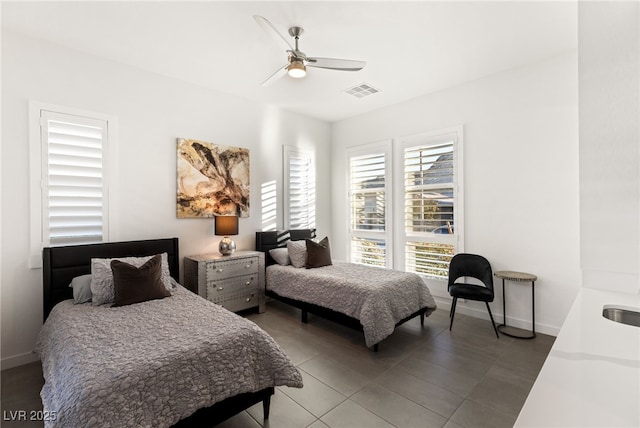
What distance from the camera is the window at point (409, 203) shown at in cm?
402

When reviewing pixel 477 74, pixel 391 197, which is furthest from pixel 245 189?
pixel 477 74

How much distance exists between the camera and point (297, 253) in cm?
404

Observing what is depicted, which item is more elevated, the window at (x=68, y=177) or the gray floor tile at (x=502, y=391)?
the window at (x=68, y=177)

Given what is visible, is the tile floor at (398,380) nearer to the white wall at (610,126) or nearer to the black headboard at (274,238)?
the black headboard at (274,238)

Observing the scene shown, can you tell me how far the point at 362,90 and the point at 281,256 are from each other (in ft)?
8.44

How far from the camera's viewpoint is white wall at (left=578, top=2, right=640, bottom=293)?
33.8 inches

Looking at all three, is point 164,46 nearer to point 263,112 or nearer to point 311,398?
point 263,112

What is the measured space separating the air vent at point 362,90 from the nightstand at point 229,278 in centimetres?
256

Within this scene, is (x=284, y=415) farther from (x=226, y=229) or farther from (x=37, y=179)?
(x=37, y=179)

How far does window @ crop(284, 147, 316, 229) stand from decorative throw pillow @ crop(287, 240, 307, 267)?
0.76 meters

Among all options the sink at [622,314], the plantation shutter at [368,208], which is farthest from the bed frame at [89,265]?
the plantation shutter at [368,208]

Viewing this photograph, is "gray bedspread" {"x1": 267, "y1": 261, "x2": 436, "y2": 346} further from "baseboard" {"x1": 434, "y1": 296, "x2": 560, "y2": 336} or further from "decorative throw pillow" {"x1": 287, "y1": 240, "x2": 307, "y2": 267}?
"baseboard" {"x1": 434, "y1": 296, "x2": 560, "y2": 336}

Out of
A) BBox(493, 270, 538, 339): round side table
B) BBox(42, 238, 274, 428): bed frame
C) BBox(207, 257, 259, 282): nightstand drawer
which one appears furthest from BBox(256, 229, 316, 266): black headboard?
BBox(493, 270, 538, 339): round side table

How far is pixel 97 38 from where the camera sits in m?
2.80
